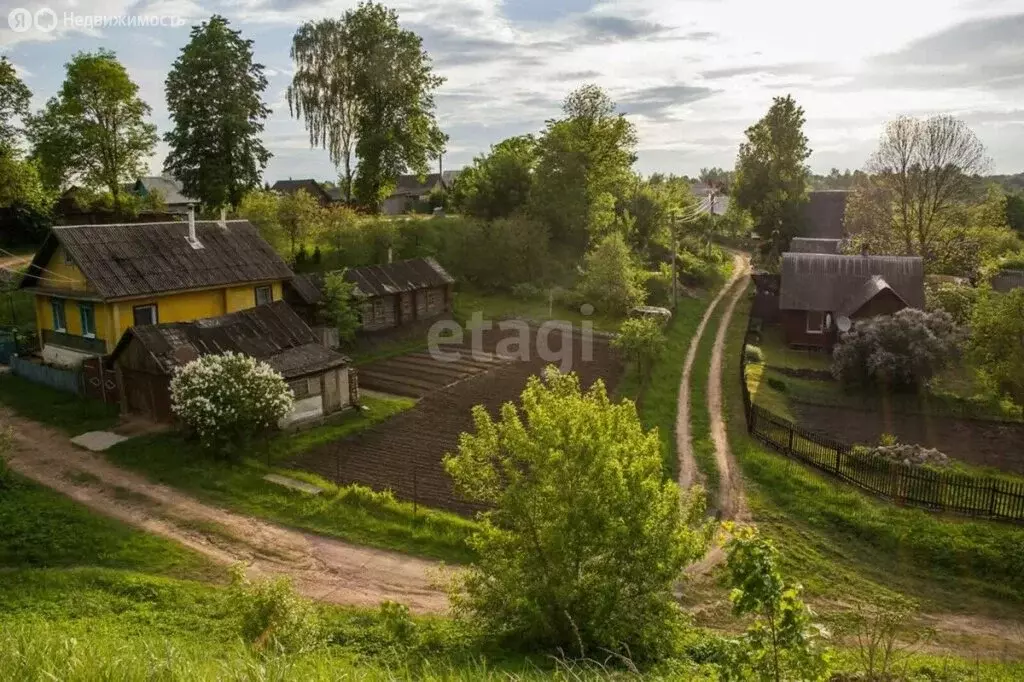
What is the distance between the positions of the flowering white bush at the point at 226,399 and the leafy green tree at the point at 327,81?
32405 millimetres

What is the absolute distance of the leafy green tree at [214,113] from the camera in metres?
41.1

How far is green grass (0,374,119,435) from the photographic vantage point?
2556cm

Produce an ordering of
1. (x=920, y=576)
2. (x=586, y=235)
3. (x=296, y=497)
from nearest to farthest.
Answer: (x=920, y=576), (x=296, y=497), (x=586, y=235)

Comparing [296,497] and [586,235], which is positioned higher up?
[586,235]

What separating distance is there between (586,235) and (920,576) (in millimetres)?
39841

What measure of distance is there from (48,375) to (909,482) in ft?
101

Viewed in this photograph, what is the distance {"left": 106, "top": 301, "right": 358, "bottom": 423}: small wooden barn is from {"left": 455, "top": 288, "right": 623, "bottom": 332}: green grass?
16048mm

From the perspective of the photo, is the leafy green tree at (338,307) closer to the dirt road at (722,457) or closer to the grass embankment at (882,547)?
the dirt road at (722,457)

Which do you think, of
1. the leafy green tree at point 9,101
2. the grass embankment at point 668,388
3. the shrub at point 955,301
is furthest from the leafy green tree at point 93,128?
the shrub at point 955,301

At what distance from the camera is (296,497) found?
20.4 m

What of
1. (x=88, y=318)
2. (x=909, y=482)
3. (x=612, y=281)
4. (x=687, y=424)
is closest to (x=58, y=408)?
(x=88, y=318)

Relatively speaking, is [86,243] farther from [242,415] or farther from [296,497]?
[296,497]

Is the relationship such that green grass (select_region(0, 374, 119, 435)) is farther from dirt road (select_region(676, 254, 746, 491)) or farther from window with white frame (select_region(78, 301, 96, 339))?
dirt road (select_region(676, 254, 746, 491))

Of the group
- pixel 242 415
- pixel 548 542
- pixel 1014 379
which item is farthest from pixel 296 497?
pixel 1014 379
